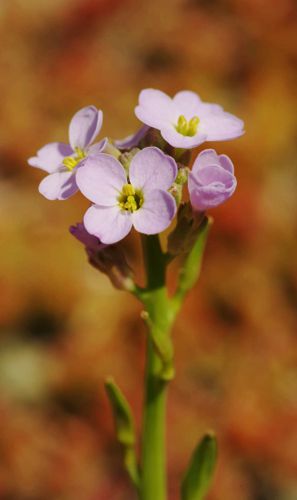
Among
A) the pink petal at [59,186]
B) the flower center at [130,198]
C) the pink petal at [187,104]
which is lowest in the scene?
the flower center at [130,198]

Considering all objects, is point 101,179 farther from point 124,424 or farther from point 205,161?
point 124,424

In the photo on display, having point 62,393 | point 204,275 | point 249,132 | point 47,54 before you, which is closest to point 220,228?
point 204,275

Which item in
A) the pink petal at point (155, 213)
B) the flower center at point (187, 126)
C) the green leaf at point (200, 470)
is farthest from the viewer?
the green leaf at point (200, 470)

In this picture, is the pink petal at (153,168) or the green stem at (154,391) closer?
the pink petal at (153,168)

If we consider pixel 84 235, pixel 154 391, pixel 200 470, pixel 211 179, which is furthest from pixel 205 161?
pixel 200 470

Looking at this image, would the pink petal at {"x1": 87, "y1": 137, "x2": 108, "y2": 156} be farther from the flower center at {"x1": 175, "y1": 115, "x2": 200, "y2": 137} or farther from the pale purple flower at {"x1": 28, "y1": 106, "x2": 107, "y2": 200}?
the flower center at {"x1": 175, "y1": 115, "x2": 200, "y2": 137}

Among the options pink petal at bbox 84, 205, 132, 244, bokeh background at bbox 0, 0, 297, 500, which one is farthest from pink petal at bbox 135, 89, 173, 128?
bokeh background at bbox 0, 0, 297, 500

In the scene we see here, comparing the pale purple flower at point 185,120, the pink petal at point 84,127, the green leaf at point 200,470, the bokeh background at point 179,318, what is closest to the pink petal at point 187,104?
the pale purple flower at point 185,120

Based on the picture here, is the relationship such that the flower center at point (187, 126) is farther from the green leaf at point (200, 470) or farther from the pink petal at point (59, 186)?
the green leaf at point (200, 470)

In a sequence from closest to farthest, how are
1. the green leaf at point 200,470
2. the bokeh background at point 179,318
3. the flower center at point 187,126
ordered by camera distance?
the flower center at point 187,126 < the green leaf at point 200,470 < the bokeh background at point 179,318
